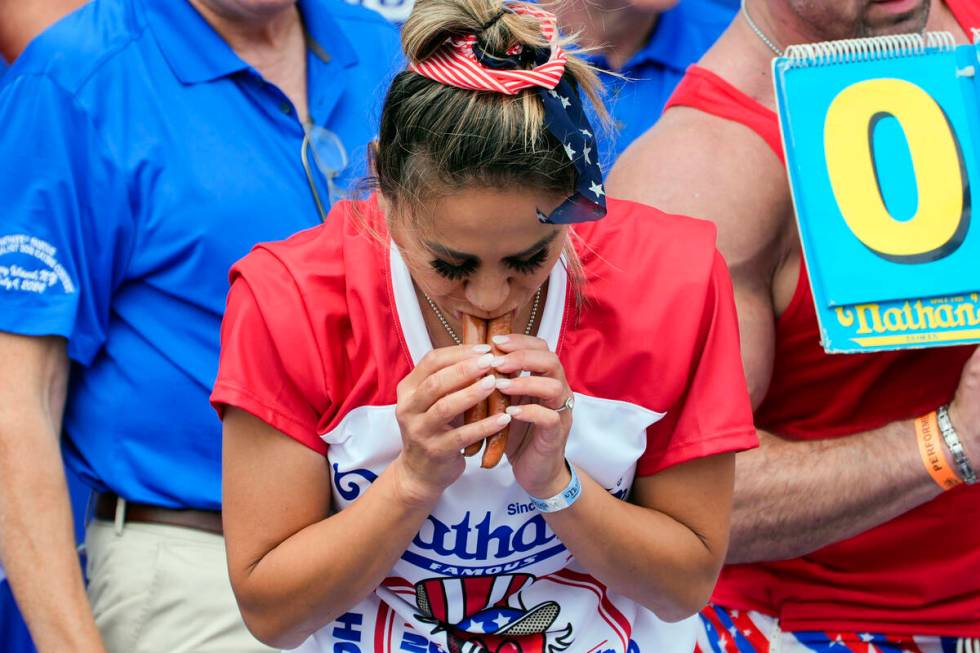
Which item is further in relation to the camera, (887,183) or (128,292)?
(128,292)

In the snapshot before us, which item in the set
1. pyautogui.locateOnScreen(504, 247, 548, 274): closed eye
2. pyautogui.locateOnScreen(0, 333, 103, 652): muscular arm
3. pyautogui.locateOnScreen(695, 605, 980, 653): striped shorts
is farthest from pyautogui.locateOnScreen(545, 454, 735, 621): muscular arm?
pyautogui.locateOnScreen(0, 333, 103, 652): muscular arm

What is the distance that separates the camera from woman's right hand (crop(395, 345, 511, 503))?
5.36ft

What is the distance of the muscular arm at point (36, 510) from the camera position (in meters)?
2.37

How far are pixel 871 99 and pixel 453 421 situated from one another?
91 cm

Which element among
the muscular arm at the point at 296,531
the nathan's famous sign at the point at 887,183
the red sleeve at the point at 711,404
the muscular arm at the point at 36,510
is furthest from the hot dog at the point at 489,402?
the muscular arm at the point at 36,510

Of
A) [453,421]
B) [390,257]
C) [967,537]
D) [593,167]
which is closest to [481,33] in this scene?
[593,167]

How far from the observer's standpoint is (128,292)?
2.49 meters

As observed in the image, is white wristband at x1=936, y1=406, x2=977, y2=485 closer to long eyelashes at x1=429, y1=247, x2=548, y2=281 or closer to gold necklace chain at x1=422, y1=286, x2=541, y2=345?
gold necklace chain at x1=422, y1=286, x2=541, y2=345

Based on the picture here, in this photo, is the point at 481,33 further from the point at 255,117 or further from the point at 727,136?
the point at 255,117

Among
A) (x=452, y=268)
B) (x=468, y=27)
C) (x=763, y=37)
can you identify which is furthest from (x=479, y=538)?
(x=763, y=37)

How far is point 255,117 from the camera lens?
2.64 metres

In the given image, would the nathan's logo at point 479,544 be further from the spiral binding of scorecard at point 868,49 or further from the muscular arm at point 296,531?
the spiral binding of scorecard at point 868,49

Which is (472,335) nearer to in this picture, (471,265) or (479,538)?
(471,265)

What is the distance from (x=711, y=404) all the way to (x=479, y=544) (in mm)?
361
